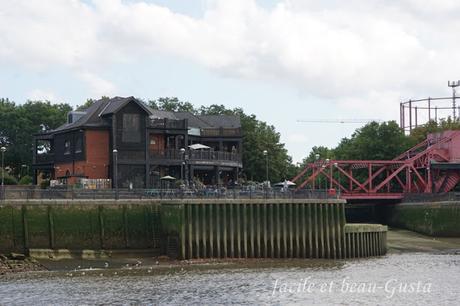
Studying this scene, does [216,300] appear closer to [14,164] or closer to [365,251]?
[365,251]

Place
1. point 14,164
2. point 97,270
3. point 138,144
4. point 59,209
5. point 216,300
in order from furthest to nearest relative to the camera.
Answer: point 14,164
point 138,144
point 59,209
point 97,270
point 216,300

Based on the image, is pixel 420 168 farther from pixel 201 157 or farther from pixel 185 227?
pixel 185 227

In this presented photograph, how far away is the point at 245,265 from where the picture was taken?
221ft

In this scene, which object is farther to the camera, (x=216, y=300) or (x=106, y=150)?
(x=106, y=150)

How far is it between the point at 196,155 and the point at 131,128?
8604mm

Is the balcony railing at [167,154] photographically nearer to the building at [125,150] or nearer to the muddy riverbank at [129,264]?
the building at [125,150]

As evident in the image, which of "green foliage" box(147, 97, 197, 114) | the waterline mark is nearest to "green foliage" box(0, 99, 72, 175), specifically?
"green foliage" box(147, 97, 197, 114)

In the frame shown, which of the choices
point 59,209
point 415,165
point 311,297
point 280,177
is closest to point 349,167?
point 415,165

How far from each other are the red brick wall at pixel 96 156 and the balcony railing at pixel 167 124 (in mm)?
4758

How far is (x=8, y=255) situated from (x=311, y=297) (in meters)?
23.9

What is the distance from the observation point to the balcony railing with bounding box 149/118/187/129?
305 ft

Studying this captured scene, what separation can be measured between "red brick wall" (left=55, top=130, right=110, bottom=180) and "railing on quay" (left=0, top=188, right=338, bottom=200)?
57.8 ft

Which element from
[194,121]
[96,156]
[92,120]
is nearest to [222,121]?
[194,121]

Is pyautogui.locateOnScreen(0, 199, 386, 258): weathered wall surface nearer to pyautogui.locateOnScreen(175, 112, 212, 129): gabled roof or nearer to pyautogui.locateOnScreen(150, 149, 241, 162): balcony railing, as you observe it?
pyautogui.locateOnScreen(150, 149, 241, 162): balcony railing
